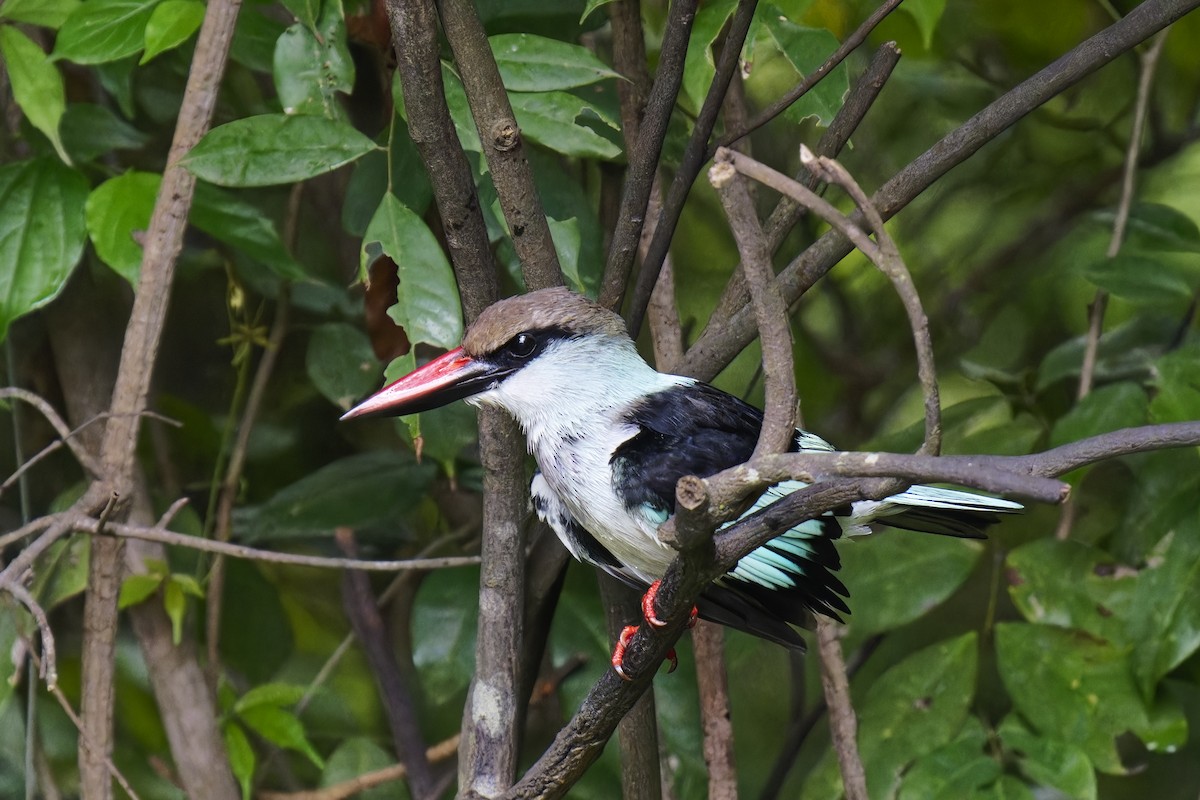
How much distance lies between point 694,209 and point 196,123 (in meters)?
1.32

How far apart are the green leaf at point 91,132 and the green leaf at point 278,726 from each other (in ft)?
3.02

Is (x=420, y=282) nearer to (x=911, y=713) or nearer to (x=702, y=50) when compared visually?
(x=702, y=50)

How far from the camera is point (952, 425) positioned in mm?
2096

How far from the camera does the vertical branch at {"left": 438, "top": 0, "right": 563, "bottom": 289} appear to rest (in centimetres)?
123

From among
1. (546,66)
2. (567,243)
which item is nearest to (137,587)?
(567,243)

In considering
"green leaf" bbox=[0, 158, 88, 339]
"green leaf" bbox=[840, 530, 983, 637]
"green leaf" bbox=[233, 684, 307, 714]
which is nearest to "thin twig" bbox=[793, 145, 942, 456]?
"green leaf" bbox=[840, 530, 983, 637]

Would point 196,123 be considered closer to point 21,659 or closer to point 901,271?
point 21,659

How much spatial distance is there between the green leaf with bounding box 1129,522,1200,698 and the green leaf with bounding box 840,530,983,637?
0.26 meters

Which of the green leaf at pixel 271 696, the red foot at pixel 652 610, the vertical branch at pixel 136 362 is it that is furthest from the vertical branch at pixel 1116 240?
the vertical branch at pixel 136 362

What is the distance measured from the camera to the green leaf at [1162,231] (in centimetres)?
206

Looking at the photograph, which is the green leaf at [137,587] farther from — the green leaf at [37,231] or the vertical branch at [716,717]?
the vertical branch at [716,717]

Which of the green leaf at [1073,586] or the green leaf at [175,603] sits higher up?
the green leaf at [175,603]

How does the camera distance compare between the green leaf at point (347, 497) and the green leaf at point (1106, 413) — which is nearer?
the green leaf at point (1106, 413)

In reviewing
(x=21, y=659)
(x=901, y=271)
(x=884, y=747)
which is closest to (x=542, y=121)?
(x=901, y=271)
